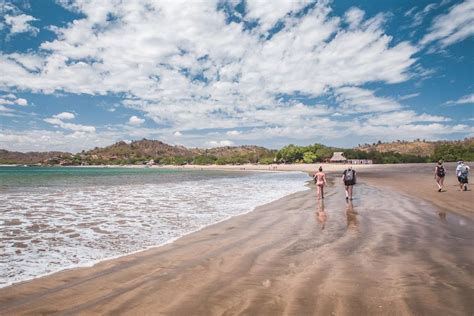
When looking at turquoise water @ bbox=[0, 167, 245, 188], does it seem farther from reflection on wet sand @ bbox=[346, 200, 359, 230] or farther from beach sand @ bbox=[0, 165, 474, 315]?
beach sand @ bbox=[0, 165, 474, 315]

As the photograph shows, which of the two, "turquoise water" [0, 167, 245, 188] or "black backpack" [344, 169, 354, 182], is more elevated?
"black backpack" [344, 169, 354, 182]

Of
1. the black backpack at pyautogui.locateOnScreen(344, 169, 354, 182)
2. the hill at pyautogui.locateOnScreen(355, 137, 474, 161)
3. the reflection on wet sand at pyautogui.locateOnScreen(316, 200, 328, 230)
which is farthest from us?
the hill at pyautogui.locateOnScreen(355, 137, 474, 161)

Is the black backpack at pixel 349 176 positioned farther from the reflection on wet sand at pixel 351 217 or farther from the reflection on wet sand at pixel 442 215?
the reflection on wet sand at pixel 442 215

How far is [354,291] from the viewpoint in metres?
4.39

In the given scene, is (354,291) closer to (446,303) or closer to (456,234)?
(446,303)

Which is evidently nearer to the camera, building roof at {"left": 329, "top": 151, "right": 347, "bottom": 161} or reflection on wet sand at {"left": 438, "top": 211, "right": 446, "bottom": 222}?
reflection on wet sand at {"left": 438, "top": 211, "right": 446, "bottom": 222}

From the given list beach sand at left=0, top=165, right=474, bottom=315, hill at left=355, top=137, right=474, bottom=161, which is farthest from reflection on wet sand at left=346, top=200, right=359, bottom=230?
hill at left=355, top=137, right=474, bottom=161

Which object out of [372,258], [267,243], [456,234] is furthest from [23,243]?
[456,234]

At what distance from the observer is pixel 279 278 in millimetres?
5039

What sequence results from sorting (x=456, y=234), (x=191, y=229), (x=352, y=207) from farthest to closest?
(x=352, y=207) < (x=191, y=229) < (x=456, y=234)

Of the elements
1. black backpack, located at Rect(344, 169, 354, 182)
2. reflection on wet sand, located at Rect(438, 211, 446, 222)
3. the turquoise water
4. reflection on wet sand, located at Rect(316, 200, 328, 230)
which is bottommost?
the turquoise water

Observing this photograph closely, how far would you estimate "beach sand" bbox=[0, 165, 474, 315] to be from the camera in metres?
3.98

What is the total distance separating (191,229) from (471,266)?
690 cm

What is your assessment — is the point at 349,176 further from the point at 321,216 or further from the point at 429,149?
the point at 429,149
